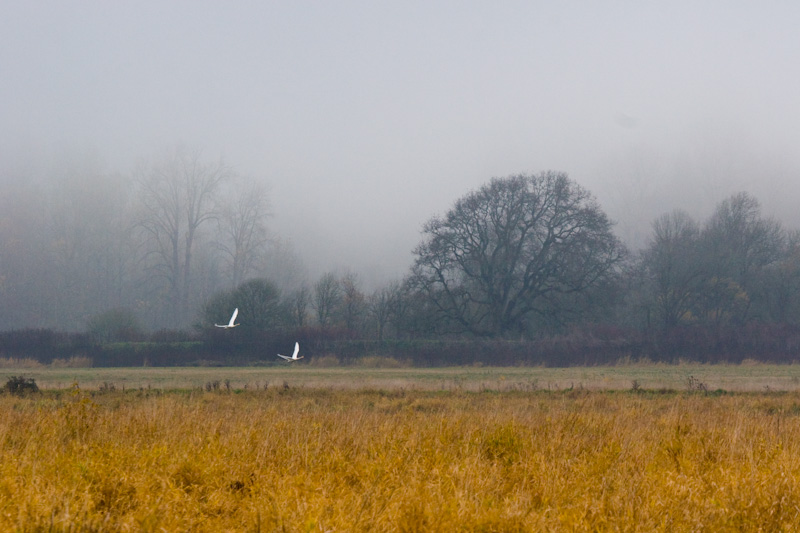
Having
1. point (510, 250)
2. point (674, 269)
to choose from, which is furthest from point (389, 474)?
point (674, 269)

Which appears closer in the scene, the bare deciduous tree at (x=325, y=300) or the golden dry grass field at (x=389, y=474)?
the golden dry grass field at (x=389, y=474)

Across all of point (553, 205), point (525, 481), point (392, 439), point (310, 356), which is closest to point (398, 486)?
point (525, 481)

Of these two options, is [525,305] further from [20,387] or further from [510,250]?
[20,387]

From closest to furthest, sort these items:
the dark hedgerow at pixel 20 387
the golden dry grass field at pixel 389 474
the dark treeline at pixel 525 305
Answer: the golden dry grass field at pixel 389 474, the dark hedgerow at pixel 20 387, the dark treeline at pixel 525 305

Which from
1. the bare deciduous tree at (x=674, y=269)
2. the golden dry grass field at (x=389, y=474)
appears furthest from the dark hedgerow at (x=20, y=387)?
the bare deciduous tree at (x=674, y=269)

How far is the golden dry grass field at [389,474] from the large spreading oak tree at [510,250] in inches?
1743

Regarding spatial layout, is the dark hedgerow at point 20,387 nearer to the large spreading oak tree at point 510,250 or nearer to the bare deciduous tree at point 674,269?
the large spreading oak tree at point 510,250

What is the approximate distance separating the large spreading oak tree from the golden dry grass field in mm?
44265

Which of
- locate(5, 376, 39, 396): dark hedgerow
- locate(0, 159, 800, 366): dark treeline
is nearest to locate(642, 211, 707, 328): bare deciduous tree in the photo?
locate(0, 159, 800, 366): dark treeline

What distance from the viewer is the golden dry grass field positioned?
603 centimetres

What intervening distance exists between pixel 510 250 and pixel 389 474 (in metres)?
50.6

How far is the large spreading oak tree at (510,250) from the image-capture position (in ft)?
182

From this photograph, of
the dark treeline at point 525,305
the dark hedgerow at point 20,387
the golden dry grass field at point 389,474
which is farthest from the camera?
the dark treeline at point 525,305

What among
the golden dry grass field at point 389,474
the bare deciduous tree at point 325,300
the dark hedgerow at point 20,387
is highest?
the bare deciduous tree at point 325,300
